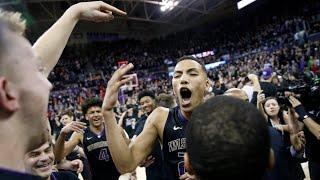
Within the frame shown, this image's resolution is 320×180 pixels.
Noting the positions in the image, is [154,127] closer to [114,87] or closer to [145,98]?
[114,87]

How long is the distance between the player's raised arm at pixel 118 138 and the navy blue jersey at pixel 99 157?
2.07 meters

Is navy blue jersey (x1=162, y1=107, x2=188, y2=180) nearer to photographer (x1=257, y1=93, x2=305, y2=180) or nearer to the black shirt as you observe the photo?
photographer (x1=257, y1=93, x2=305, y2=180)

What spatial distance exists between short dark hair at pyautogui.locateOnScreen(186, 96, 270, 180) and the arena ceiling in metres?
17.6

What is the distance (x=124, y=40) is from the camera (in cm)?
2891

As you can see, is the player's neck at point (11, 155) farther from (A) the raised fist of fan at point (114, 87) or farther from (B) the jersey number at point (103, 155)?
(B) the jersey number at point (103, 155)

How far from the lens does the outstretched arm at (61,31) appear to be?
6.89ft

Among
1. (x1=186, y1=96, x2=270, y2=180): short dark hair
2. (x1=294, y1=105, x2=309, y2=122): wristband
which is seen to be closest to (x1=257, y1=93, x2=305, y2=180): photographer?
(x1=294, y1=105, x2=309, y2=122): wristband

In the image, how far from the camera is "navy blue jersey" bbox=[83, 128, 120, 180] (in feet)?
16.1

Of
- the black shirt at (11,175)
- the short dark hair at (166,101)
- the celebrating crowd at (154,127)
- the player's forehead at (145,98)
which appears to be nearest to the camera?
the black shirt at (11,175)

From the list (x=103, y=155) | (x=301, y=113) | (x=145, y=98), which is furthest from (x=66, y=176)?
(x=145, y=98)

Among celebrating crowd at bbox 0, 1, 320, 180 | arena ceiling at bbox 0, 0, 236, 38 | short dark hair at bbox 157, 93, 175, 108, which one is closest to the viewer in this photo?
celebrating crowd at bbox 0, 1, 320, 180

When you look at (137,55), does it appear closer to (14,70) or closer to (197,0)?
(197,0)

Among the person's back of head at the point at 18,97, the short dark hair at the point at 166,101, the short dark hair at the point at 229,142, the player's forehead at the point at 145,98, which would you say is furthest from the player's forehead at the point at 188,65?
the short dark hair at the point at 166,101

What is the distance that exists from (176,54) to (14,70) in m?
27.8
